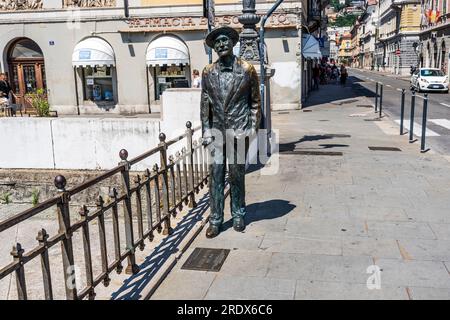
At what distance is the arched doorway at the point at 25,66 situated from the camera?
75.3 feet

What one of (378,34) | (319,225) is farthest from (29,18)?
(378,34)

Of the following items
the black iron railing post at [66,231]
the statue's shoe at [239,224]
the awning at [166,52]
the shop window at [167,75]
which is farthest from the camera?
the shop window at [167,75]

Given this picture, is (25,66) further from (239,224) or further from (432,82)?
(432,82)

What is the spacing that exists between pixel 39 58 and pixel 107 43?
3664 mm

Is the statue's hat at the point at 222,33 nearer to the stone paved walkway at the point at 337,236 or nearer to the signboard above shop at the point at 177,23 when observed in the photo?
the stone paved walkway at the point at 337,236

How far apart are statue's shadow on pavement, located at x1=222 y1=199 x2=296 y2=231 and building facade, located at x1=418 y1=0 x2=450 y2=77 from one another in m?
42.0

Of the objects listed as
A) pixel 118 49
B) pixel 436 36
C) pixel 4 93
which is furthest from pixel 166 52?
pixel 436 36

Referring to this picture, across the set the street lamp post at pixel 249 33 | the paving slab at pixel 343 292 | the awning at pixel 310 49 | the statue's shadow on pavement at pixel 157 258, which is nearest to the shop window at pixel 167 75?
the awning at pixel 310 49

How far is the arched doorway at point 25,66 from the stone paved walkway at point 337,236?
1729 cm

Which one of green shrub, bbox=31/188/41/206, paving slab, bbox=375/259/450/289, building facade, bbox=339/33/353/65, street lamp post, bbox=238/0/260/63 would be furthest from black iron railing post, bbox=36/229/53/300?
building facade, bbox=339/33/353/65

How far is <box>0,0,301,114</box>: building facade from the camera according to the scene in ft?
68.5

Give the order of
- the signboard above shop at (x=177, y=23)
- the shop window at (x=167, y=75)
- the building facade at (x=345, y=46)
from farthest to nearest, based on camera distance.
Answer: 1. the building facade at (x=345, y=46)
2. the shop window at (x=167, y=75)
3. the signboard above shop at (x=177, y=23)

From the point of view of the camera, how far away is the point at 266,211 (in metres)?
6.35
